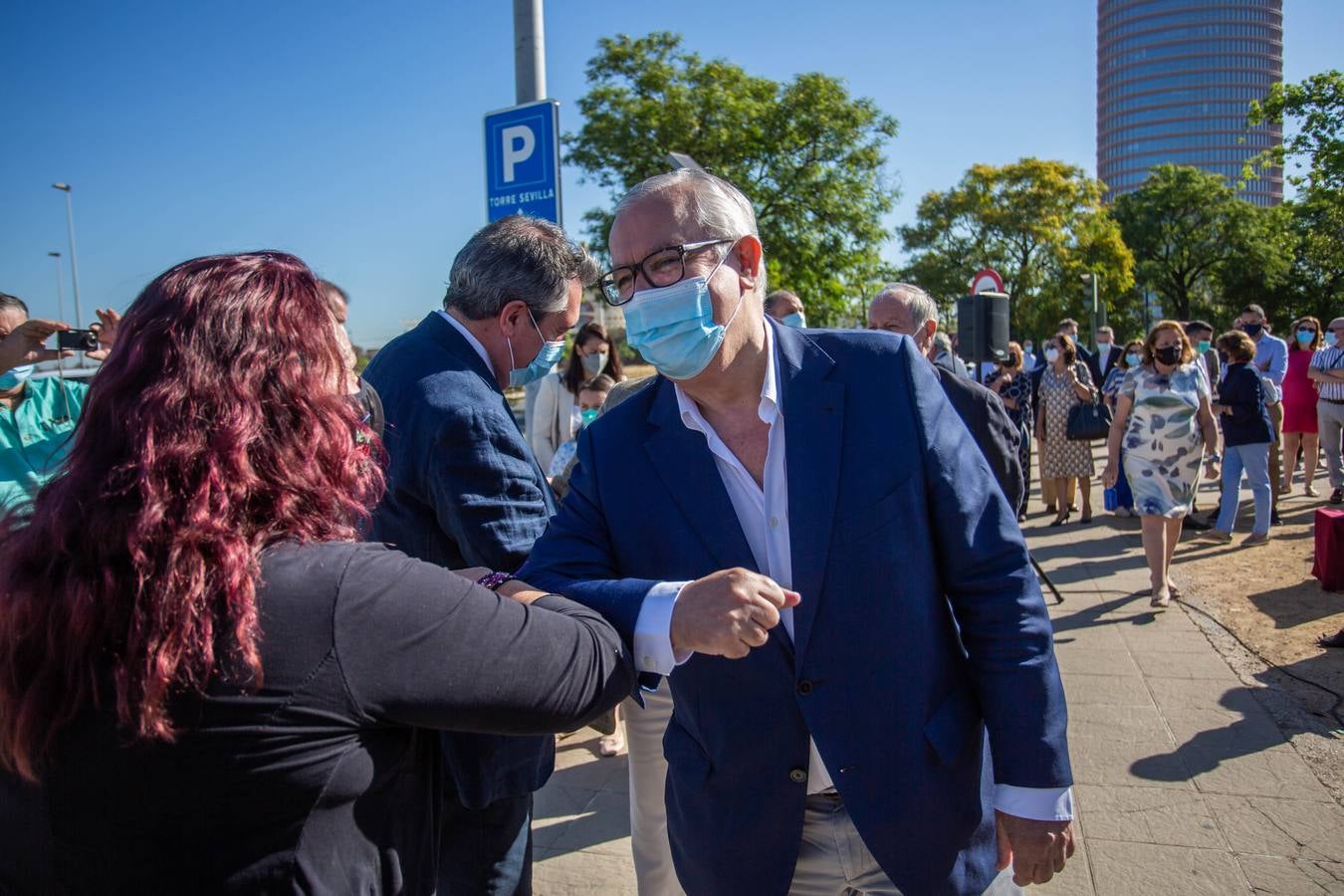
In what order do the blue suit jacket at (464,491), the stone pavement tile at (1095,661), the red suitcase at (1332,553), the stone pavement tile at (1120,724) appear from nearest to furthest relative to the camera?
→ the blue suit jacket at (464,491) < the stone pavement tile at (1120,724) < the stone pavement tile at (1095,661) < the red suitcase at (1332,553)

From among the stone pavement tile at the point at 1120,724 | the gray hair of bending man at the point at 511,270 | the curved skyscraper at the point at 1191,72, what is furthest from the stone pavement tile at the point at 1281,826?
the curved skyscraper at the point at 1191,72

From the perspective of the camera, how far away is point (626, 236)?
192 cm

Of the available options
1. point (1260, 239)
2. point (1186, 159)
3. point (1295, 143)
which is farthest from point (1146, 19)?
point (1295, 143)

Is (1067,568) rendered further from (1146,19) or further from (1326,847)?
(1146,19)

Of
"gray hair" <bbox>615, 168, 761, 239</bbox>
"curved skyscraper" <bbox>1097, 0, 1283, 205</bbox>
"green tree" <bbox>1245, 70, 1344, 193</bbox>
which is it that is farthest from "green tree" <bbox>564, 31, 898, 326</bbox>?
"curved skyscraper" <bbox>1097, 0, 1283, 205</bbox>

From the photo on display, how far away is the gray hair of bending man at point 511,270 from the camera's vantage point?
8.44 feet

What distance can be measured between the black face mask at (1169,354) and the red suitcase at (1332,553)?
5.54 ft

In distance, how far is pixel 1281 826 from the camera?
3352 millimetres

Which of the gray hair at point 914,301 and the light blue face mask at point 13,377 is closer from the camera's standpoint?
the light blue face mask at point 13,377

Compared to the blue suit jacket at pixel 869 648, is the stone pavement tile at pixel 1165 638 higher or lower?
lower

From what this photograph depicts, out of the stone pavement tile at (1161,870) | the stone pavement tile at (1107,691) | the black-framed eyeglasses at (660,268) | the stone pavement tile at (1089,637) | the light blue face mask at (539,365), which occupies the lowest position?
the stone pavement tile at (1161,870)

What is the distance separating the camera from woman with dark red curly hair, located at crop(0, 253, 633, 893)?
104 centimetres

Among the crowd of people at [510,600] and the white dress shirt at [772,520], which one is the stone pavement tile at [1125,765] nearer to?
the crowd of people at [510,600]

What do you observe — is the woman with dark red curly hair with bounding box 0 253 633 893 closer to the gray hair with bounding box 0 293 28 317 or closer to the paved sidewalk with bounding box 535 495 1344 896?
the paved sidewalk with bounding box 535 495 1344 896
